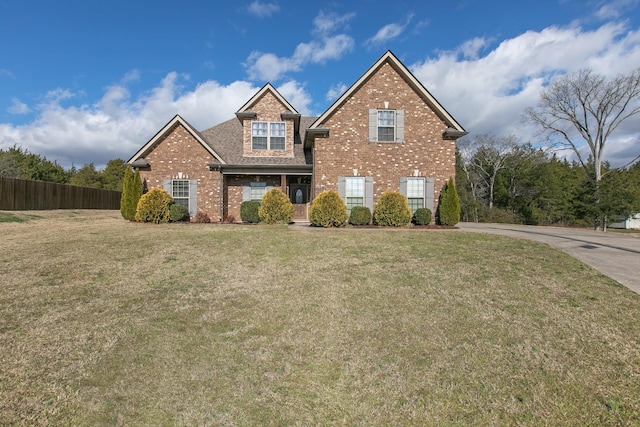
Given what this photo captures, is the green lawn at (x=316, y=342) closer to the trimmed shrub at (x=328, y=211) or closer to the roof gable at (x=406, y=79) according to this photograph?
the trimmed shrub at (x=328, y=211)

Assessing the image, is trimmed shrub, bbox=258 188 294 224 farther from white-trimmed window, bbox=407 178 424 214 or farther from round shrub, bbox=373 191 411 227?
white-trimmed window, bbox=407 178 424 214

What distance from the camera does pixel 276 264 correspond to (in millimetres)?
8422

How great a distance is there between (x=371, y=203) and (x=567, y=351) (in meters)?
12.4

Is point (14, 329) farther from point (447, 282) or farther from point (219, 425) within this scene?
point (447, 282)

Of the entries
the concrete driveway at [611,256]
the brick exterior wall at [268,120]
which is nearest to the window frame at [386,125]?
the brick exterior wall at [268,120]

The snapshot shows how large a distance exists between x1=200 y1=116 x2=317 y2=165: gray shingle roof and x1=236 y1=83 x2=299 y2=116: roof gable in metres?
2.08

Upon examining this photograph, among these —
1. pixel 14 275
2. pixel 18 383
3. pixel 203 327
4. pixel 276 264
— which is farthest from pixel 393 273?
pixel 14 275

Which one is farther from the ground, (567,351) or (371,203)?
(371,203)

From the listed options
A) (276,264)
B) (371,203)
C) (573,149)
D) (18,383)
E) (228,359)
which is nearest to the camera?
(18,383)

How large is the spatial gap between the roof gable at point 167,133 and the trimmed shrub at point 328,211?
247 inches

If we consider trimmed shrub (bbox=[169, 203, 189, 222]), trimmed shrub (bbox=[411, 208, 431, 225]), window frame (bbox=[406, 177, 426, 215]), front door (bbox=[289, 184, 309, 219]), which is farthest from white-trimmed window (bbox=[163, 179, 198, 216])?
trimmed shrub (bbox=[411, 208, 431, 225])

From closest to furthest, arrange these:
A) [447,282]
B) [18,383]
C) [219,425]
→ [219,425] < [18,383] < [447,282]

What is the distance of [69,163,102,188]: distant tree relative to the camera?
52.5 m

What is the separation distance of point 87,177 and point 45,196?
112 ft
